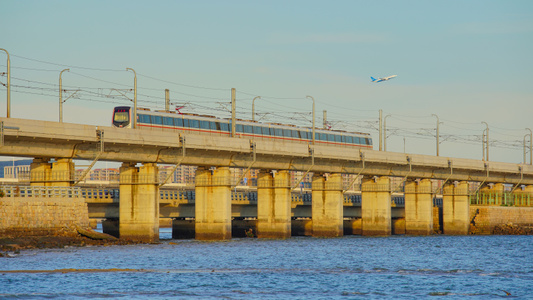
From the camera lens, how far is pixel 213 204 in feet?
270

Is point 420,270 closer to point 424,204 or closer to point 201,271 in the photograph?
point 201,271

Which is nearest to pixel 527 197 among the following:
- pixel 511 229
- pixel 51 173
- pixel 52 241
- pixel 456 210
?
pixel 511 229

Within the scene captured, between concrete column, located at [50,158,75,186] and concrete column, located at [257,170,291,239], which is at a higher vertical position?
concrete column, located at [50,158,75,186]

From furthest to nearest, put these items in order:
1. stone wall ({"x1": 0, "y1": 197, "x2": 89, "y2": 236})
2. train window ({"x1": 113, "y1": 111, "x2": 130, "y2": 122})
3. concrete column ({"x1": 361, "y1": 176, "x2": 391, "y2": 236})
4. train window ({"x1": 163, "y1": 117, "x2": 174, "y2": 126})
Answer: concrete column ({"x1": 361, "y1": 176, "x2": 391, "y2": 236}) < train window ({"x1": 163, "y1": 117, "x2": 174, "y2": 126}) < train window ({"x1": 113, "y1": 111, "x2": 130, "y2": 122}) < stone wall ({"x1": 0, "y1": 197, "x2": 89, "y2": 236})

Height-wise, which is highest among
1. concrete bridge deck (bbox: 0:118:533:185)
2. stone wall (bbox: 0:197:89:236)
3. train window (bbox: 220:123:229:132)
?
train window (bbox: 220:123:229:132)

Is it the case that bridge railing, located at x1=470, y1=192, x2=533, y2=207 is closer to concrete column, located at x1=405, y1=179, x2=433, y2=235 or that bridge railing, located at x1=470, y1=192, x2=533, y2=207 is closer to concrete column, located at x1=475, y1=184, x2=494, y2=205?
concrete column, located at x1=475, y1=184, x2=494, y2=205

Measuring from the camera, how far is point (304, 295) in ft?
128

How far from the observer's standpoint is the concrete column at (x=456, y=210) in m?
116

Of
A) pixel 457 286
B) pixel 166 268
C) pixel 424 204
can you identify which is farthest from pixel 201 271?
pixel 424 204

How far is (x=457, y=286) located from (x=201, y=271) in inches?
610

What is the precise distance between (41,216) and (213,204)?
24508 millimetres

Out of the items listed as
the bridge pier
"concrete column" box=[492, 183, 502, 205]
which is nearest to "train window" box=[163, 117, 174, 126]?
the bridge pier

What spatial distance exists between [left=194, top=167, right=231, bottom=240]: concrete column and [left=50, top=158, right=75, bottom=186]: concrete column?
17848mm

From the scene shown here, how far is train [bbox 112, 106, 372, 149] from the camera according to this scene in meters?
84.4
